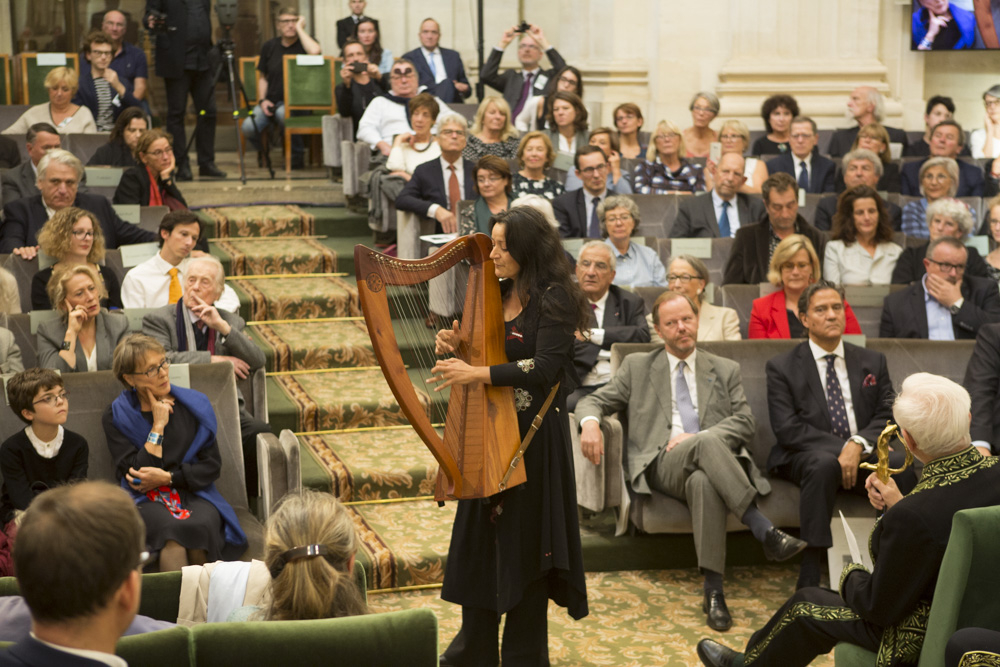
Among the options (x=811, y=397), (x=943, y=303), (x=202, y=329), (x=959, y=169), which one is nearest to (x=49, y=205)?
(x=202, y=329)

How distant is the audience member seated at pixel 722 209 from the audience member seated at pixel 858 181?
1.09 feet

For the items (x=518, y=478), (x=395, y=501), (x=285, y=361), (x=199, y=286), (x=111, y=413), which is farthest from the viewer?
(x=285, y=361)

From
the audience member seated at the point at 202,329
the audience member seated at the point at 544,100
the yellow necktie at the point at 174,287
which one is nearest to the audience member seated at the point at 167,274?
the yellow necktie at the point at 174,287

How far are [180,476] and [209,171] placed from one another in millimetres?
5640

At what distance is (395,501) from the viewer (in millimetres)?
4605

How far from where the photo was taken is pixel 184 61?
28.0 ft

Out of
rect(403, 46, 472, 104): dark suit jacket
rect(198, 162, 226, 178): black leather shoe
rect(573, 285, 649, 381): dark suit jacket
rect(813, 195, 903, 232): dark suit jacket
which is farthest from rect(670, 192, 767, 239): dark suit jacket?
rect(198, 162, 226, 178): black leather shoe

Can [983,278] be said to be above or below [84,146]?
below

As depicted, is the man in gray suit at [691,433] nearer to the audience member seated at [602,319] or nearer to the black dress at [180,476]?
the audience member seated at [602,319]

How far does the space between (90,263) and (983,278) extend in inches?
153

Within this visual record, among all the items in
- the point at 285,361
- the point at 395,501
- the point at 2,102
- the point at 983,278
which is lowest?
the point at 395,501

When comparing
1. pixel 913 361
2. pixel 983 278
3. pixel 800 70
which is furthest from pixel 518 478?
pixel 800 70

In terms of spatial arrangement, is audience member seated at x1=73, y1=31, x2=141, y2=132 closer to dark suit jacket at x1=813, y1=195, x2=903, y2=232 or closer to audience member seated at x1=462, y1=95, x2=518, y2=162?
audience member seated at x1=462, y1=95, x2=518, y2=162

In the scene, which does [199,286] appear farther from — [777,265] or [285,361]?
[777,265]
